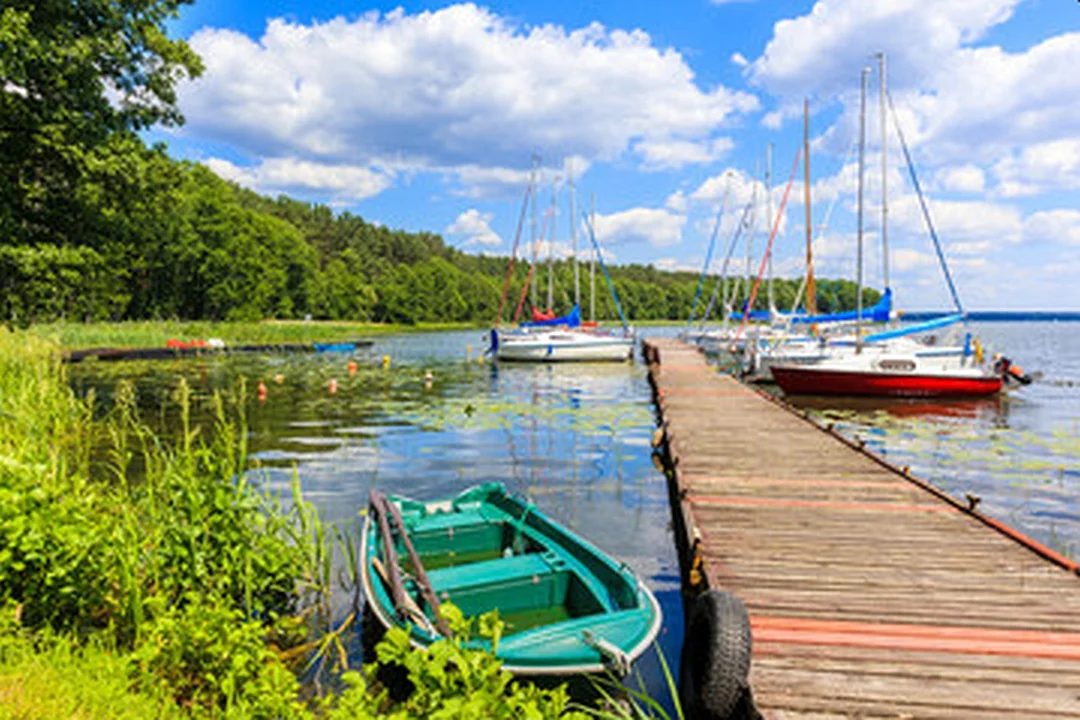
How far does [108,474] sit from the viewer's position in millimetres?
11336

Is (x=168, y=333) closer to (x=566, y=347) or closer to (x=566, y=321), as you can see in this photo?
(x=566, y=321)

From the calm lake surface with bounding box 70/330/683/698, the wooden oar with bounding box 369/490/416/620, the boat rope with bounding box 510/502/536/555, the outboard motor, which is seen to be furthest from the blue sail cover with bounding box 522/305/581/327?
the wooden oar with bounding box 369/490/416/620

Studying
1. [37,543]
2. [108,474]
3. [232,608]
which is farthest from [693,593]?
[108,474]

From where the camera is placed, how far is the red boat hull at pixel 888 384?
2286 cm

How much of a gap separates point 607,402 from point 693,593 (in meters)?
16.5

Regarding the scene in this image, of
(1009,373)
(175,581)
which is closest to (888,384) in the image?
(1009,373)

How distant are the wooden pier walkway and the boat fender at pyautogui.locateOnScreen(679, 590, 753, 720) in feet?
0.63

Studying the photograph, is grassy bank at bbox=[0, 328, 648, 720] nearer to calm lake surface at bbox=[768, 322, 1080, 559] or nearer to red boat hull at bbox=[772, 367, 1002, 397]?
calm lake surface at bbox=[768, 322, 1080, 559]

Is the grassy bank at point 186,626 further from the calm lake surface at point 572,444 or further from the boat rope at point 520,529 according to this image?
the boat rope at point 520,529

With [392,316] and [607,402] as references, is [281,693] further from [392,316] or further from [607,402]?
[392,316]

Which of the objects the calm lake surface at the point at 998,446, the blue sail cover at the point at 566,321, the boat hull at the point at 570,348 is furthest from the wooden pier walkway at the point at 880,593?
the blue sail cover at the point at 566,321

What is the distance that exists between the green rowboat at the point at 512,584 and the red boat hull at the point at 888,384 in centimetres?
1808

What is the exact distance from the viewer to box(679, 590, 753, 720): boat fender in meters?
4.03

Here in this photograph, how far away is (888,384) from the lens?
23.0m
